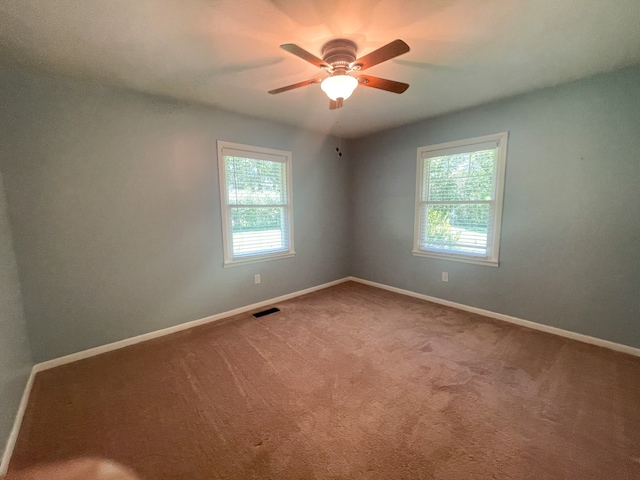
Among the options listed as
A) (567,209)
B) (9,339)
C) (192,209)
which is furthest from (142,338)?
(567,209)

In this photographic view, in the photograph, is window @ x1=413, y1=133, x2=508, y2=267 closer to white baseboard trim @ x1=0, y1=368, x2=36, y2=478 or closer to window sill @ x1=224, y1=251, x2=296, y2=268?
window sill @ x1=224, y1=251, x2=296, y2=268

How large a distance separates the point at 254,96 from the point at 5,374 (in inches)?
112

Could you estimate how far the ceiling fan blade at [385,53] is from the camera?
56.8 inches

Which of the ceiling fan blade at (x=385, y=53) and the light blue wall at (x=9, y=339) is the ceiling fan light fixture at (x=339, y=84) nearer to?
the ceiling fan blade at (x=385, y=53)

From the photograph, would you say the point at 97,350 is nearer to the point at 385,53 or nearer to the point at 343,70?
the point at 343,70

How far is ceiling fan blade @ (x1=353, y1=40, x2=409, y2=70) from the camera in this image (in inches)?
56.8

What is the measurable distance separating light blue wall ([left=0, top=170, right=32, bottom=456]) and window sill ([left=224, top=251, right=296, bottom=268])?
5.63 ft

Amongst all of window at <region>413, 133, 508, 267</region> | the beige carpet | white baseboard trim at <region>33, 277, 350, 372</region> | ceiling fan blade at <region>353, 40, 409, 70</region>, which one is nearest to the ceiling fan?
ceiling fan blade at <region>353, 40, 409, 70</region>

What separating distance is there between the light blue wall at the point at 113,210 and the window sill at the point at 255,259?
0.08 m

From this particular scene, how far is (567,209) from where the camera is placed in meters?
2.59

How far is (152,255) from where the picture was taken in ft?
8.98

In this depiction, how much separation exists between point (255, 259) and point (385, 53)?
2706 mm

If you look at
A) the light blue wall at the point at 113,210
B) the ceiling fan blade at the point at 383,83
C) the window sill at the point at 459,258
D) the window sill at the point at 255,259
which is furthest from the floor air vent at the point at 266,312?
the ceiling fan blade at the point at 383,83

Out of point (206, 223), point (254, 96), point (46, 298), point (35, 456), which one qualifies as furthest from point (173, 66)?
point (35, 456)
